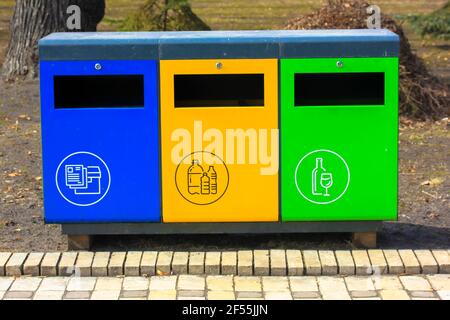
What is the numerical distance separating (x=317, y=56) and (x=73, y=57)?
1.35 m

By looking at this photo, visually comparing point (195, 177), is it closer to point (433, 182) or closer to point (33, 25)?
point (433, 182)

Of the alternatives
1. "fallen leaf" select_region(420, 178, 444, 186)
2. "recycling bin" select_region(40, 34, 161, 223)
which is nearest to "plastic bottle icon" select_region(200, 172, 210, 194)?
"recycling bin" select_region(40, 34, 161, 223)

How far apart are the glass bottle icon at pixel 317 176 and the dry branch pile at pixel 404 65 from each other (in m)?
4.48

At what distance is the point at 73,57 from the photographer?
5.62 m

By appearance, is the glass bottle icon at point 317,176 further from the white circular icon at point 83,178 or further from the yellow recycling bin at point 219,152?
the white circular icon at point 83,178

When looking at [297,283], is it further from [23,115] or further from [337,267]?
[23,115]

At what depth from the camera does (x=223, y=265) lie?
18.3ft

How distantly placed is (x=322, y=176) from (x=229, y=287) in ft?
2.85

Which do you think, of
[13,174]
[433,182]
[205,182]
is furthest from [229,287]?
[13,174]

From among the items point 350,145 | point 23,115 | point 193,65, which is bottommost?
point 23,115

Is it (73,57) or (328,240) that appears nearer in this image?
(73,57)

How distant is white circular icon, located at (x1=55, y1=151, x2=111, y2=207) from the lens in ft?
18.9

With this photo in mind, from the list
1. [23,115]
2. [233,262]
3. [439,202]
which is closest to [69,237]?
[233,262]

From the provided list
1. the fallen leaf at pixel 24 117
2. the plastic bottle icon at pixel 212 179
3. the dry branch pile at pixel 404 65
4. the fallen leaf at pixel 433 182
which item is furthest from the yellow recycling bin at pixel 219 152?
the fallen leaf at pixel 24 117
